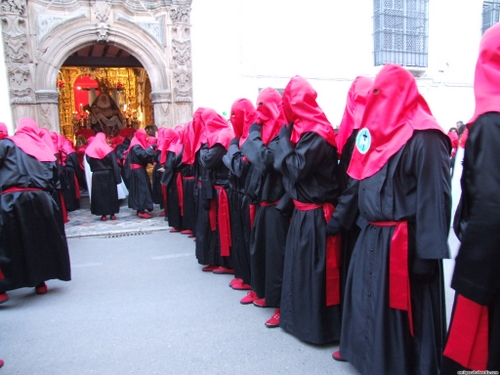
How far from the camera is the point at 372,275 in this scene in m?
2.53

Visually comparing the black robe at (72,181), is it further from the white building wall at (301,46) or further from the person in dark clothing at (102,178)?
the white building wall at (301,46)

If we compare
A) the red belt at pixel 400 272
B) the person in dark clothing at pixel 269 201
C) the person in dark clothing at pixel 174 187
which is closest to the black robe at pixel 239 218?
the person in dark clothing at pixel 269 201

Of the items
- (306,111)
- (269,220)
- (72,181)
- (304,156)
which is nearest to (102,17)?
(72,181)

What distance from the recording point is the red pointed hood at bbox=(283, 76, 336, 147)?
9.93 feet

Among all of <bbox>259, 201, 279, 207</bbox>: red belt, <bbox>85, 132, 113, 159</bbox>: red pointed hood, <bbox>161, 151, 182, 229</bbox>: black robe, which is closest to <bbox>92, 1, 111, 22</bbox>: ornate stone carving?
<bbox>85, 132, 113, 159</bbox>: red pointed hood

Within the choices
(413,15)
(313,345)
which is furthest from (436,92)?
(313,345)

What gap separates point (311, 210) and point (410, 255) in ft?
2.98

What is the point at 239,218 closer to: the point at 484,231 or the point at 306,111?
the point at 306,111

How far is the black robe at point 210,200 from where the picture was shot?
4750 mm

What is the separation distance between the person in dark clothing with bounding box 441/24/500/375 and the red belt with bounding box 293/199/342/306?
1324 mm

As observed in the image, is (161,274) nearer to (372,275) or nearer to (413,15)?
(372,275)

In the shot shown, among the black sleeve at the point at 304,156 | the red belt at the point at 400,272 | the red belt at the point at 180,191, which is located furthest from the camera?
the red belt at the point at 180,191

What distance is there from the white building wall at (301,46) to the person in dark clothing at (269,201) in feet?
25.5

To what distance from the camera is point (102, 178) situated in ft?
28.5
